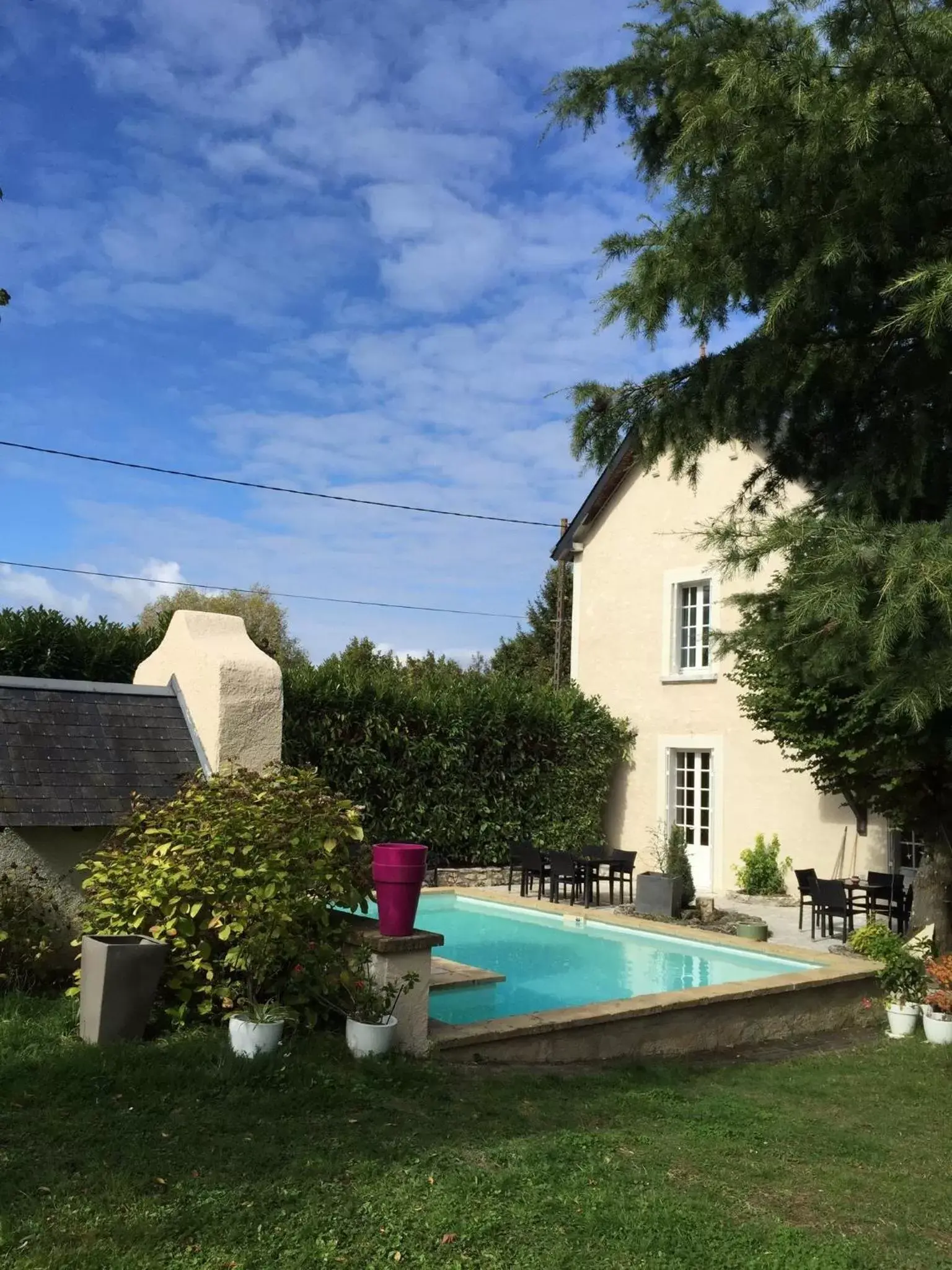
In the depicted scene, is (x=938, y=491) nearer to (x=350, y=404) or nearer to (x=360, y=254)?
(x=360, y=254)

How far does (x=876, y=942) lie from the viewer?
9.18 meters

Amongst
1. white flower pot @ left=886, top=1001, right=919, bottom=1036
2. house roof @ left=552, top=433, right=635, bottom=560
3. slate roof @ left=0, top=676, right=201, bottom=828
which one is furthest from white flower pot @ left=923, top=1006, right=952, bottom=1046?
house roof @ left=552, top=433, right=635, bottom=560

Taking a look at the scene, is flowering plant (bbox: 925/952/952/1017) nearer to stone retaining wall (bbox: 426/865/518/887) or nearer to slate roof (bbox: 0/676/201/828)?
slate roof (bbox: 0/676/201/828)

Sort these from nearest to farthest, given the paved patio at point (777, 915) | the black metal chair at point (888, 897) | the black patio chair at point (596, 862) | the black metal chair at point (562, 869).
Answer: the paved patio at point (777, 915) → the black metal chair at point (888, 897) → the black metal chair at point (562, 869) → the black patio chair at point (596, 862)

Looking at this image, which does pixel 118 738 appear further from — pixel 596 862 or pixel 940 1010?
pixel 596 862

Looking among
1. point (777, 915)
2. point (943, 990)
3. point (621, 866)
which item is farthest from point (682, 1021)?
point (777, 915)

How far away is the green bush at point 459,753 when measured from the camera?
14.9m

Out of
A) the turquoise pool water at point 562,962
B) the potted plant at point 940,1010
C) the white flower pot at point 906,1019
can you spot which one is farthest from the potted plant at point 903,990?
the turquoise pool water at point 562,962

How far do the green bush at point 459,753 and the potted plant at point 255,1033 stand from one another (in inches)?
320

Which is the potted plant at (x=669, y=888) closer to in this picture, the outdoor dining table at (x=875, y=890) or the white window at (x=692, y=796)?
the outdoor dining table at (x=875, y=890)

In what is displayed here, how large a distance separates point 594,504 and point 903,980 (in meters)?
12.5

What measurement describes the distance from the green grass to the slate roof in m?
1.28

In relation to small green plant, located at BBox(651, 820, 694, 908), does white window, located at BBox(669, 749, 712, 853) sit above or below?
above

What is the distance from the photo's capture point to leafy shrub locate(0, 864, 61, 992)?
641 centimetres
